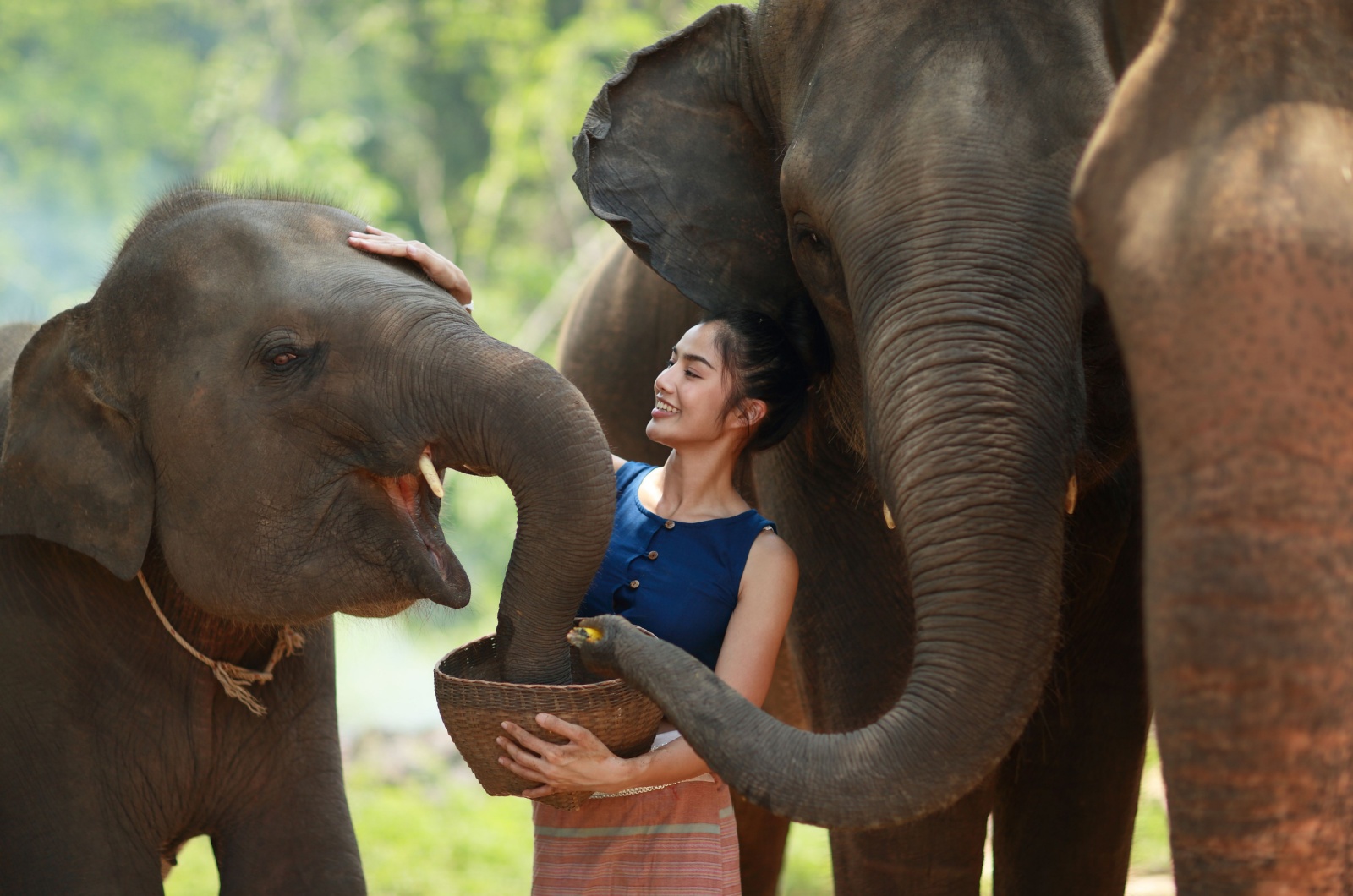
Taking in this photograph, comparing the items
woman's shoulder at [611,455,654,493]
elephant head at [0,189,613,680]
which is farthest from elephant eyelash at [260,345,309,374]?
woman's shoulder at [611,455,654,493]

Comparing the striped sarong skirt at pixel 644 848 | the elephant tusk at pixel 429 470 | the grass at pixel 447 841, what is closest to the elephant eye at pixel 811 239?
the elephant tusk at pixel 429 470

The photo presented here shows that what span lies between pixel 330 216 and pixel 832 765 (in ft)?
4.98

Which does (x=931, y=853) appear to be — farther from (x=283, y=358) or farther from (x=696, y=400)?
(x=283, y=358)

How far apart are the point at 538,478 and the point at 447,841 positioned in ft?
13.4

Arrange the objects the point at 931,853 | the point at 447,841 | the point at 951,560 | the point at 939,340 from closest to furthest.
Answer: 1. the point at 951,560
2. the point at 939,340
3. the point at 931,853
4. the point at 447,841

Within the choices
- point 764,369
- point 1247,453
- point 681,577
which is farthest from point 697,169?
point 1247,453

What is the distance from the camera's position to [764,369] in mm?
2852

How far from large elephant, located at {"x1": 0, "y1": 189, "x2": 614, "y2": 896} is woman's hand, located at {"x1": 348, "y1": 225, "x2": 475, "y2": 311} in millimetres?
26

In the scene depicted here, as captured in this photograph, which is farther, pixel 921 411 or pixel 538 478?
pixel 538 478

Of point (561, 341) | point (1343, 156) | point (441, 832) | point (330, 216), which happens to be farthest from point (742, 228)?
point (441, 832)

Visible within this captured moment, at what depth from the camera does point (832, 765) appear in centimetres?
201

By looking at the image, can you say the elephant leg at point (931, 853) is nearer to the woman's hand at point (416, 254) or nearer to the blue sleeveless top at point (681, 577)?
the blue sleeveless top at point (681, 577)

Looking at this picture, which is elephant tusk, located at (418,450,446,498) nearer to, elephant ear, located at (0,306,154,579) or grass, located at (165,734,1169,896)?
elephant ear, located at (0,306,154,579)

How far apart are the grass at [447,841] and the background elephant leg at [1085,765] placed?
217cm
